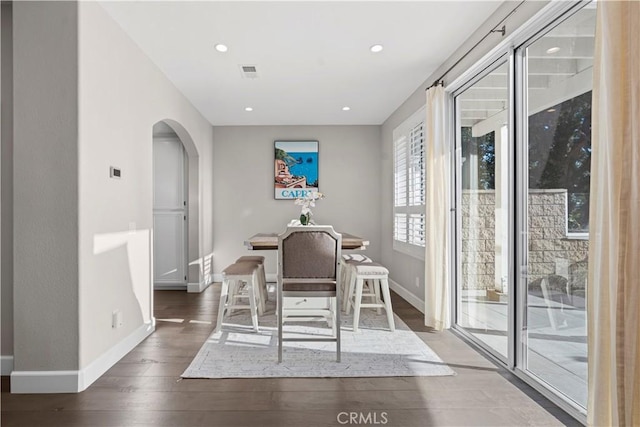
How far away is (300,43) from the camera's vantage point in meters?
3.03

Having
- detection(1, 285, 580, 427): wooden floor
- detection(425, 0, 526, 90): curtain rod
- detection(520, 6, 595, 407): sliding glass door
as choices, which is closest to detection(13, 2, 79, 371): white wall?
detection(1, 285, 580, 427): wooden floor

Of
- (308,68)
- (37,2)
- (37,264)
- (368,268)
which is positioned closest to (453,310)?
(368,268)

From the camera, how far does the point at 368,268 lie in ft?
11.0

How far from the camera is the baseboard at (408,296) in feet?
13.5

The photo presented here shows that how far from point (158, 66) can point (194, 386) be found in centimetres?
288

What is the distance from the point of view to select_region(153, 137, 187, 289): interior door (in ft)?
17.2

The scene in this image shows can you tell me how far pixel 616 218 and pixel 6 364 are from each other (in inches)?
138

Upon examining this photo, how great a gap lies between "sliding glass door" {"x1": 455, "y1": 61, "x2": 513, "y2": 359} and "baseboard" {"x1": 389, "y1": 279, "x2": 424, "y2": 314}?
0.68 metres

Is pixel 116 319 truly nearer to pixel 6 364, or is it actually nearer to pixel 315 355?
pixel 6 364

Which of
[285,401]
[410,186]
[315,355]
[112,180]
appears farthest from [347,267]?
[112,180]

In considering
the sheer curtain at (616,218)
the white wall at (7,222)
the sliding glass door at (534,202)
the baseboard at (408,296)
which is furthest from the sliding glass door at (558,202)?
the white wall at (7,222)

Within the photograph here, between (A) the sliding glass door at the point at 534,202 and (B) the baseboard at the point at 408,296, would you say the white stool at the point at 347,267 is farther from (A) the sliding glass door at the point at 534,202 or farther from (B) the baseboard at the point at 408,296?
(A) the sliding glass door at the point at 534,202

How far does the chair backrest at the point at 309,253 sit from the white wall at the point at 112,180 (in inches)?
48.9

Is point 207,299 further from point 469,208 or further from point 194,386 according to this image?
point 469,208
